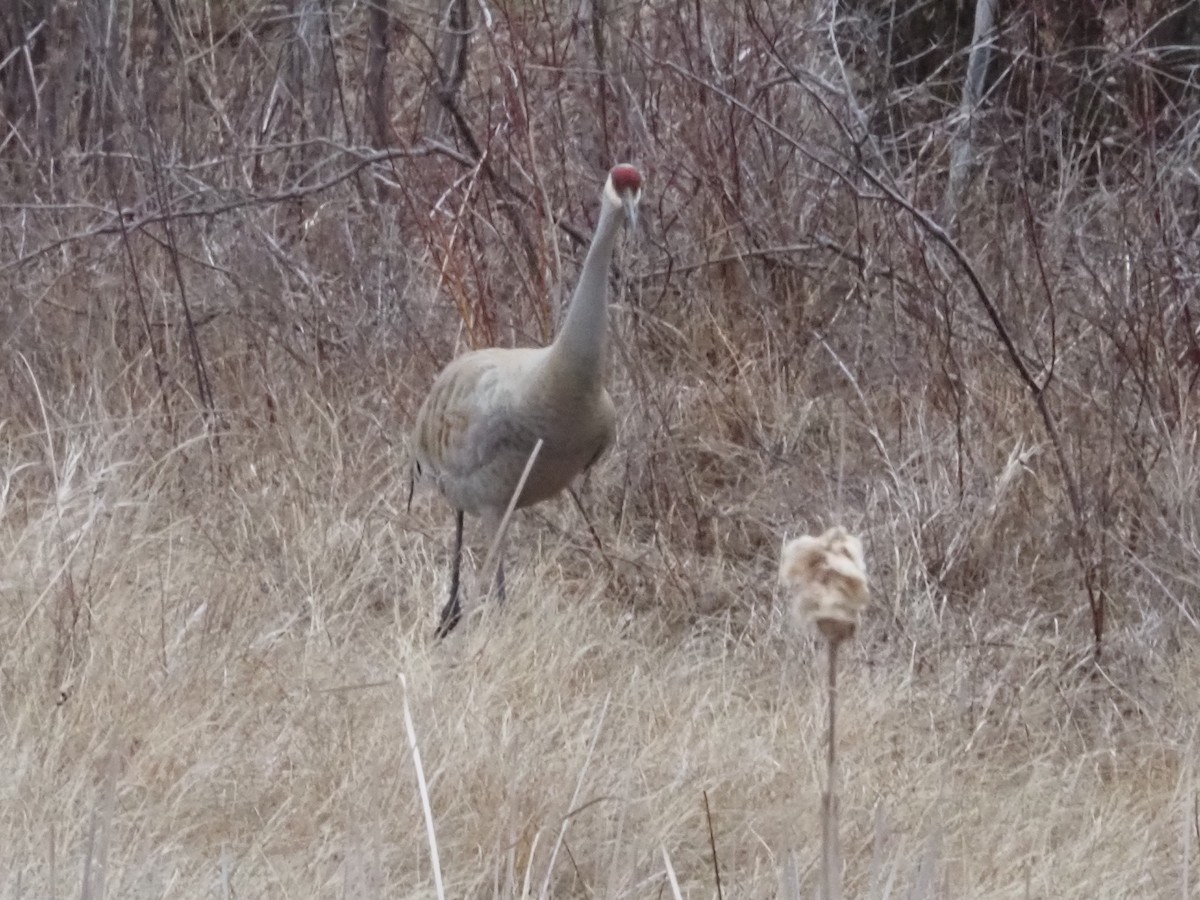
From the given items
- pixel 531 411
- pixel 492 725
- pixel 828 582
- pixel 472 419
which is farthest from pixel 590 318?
pixel 828 582

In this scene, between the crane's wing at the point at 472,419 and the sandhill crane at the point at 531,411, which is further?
the crane's wing at the point at 472,419

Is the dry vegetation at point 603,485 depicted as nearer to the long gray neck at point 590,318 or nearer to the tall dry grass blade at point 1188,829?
the tall dry grass blade at point 1188,829

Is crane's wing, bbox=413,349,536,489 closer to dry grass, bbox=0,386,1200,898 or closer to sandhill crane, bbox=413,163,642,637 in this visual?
sandhill crane, bbox=413,163,642,637

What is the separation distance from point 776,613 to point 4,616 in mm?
1700

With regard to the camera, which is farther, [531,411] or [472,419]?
[472,419]

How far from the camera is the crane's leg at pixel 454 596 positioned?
→ 4121mm

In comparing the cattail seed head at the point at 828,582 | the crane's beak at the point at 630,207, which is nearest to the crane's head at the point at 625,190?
the crane's beak at the point at 630,207

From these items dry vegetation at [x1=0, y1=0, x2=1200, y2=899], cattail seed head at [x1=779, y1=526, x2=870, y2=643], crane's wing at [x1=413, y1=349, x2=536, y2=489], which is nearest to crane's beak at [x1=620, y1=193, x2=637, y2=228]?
crane's wing at [x1=413, y1=349, x2=536, y2=489]

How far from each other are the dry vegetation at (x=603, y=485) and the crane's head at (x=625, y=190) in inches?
29.5

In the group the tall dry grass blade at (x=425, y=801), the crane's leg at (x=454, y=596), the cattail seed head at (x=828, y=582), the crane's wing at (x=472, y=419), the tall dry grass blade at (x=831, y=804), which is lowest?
the crane's leg at (x=454, y=596)

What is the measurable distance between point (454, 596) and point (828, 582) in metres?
3.26

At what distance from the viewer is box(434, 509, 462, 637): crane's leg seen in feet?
13.5

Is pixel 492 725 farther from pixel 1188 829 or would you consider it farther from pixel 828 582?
pixel 828 582

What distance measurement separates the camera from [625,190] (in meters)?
3.88
